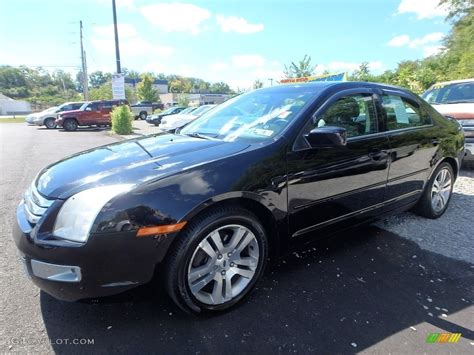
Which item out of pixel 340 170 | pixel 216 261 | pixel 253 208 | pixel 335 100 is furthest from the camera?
pixel 335 100

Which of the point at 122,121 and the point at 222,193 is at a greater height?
the point at 222,193

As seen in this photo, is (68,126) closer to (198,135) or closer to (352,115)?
(198,135)

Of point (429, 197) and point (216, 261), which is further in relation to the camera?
point (429, 197)

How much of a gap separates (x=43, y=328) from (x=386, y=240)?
3168mm

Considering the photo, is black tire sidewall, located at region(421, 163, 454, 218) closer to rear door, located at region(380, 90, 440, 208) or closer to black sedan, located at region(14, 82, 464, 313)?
rear door, located at region(380, 90, 440, 208)

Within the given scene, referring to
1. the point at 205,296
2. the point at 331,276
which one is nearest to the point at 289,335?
the point at 205,296

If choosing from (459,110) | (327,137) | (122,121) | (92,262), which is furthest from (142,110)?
(92,262)

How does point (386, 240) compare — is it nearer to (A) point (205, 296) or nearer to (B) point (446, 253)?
(B) point (446, 253)

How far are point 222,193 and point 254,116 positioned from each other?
3.67 ft

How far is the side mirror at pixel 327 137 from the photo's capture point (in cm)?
248

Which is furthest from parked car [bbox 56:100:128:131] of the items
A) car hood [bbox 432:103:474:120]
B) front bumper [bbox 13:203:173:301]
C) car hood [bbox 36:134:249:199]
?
front bumper [bbox 13:203:173:301]

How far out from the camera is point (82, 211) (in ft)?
6.38

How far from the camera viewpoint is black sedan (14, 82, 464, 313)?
1953mm

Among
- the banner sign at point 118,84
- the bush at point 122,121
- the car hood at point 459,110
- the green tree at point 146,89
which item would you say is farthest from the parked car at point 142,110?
the car hood at point 459,110
